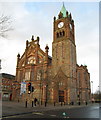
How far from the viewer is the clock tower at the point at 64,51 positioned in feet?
149

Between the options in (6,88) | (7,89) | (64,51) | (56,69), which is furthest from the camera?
(7,89)

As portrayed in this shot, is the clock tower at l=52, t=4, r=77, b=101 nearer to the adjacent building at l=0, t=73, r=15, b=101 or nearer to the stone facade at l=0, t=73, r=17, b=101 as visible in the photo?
the stone facade at l=0, t=73, r=17, b=101

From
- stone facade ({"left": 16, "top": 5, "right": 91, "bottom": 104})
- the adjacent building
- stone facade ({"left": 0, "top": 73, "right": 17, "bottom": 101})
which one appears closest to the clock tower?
stone facade ({"left": 16, "top": 5, "right": 91, "bottom": 104})

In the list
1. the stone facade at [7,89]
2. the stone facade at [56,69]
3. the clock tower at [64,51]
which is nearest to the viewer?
the stone facade at [56,69]

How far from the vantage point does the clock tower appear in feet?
149

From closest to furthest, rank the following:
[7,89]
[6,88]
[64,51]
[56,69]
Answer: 1. [56,69]
2. [64,51]
3. [6,88]
4. [7,89]

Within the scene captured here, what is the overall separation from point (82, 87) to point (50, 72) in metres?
14.7

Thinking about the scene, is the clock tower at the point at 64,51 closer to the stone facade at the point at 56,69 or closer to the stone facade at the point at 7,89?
the stone facade at the point at 56,69

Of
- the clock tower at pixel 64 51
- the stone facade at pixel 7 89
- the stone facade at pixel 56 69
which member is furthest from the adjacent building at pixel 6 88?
the clock tower at pixel 64 51

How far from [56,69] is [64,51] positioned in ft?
22.6

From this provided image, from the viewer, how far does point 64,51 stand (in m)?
48.7

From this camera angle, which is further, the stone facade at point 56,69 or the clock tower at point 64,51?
the clock tower at point 64,51

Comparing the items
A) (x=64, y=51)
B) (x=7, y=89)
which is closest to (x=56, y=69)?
(x=64, y=51)

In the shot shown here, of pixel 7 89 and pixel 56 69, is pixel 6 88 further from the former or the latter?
pixel 56 69
